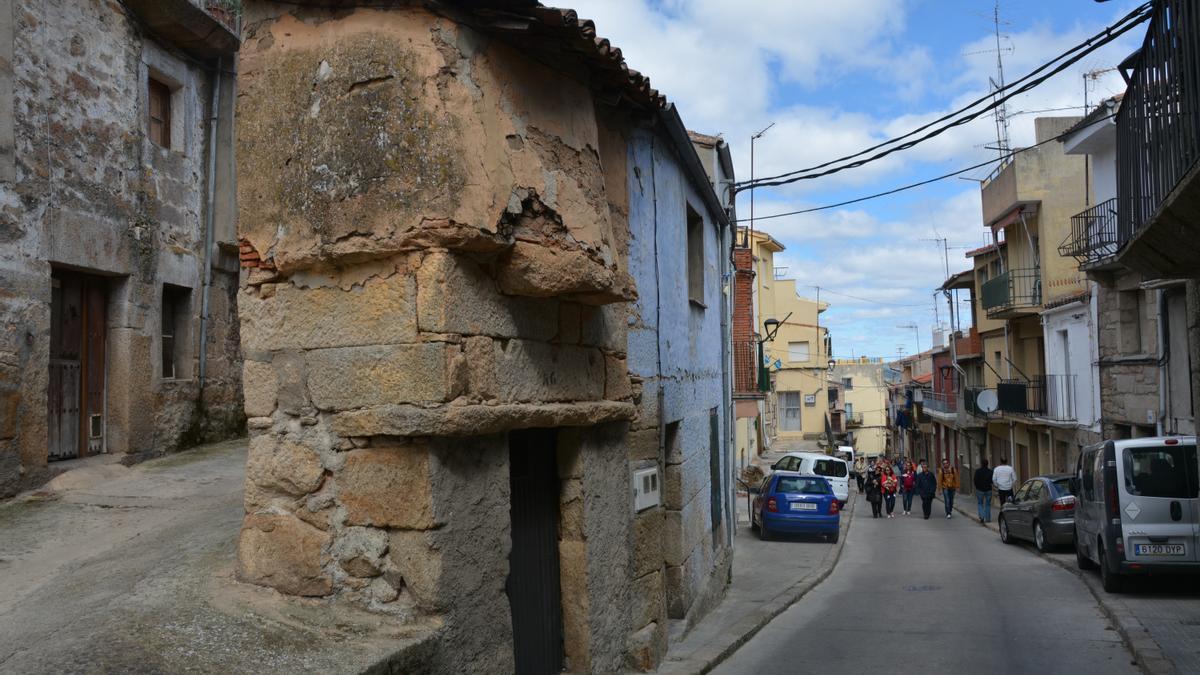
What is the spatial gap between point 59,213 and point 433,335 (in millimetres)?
5423

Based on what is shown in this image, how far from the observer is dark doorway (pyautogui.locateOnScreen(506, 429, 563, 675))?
5492 millimetres

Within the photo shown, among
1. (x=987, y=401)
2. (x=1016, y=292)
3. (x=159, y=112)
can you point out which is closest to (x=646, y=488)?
(x=159, y=112)

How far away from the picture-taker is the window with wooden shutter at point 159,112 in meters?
9.96

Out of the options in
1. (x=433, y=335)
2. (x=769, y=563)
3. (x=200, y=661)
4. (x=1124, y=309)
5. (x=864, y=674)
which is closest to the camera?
(x=200, y=661)

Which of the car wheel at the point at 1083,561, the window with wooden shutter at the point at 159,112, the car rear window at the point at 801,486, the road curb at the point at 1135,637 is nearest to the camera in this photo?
the road curb at the point at 1135,637

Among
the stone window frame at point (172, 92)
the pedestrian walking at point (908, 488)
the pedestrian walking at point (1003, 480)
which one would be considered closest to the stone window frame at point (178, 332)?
the stone window frame at point (172, 92)

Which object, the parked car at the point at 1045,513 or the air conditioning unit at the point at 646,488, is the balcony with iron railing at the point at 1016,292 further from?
the air conditioning unit at the point at 646,488

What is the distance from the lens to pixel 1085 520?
1202cm

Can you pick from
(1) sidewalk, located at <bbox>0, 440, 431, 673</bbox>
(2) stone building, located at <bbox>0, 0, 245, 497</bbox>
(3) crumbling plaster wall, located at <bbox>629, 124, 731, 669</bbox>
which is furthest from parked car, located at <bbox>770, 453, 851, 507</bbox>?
(1) sidewalk, located at <bbox>0, 440, 431, 673</bbox>

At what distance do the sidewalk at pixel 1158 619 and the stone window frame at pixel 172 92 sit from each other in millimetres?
10255

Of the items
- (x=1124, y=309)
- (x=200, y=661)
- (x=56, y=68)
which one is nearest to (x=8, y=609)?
(x=200, y=661)

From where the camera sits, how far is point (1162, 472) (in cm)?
1030

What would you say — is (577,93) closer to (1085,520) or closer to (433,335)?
(433,335)

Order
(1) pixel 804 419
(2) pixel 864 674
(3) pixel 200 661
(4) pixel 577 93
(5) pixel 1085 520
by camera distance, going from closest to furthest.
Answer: (3) pixel 200 661 → (4) pixel 577 93 → (2) pixel 864 674 → (5) pixel 1085 520 → (1) pixel 804 419
